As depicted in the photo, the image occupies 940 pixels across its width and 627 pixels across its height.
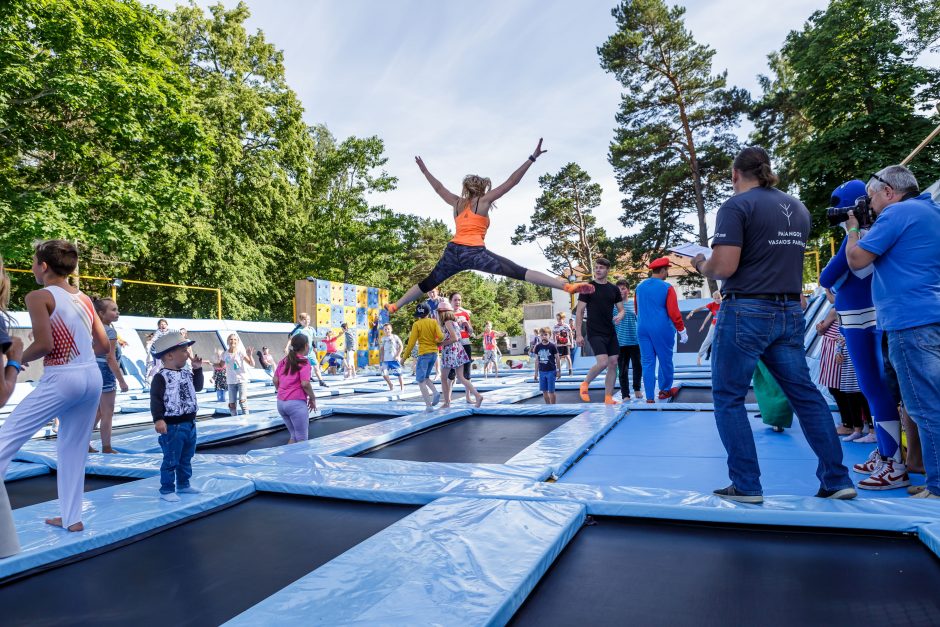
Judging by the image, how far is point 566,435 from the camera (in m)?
4.05

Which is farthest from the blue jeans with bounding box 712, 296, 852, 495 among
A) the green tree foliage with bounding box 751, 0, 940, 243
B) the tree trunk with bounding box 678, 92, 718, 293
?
the tree trunk with bounding box 678, 92, 718, 293

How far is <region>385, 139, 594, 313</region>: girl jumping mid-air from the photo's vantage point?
393 centimetres

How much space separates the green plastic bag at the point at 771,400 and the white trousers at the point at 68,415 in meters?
3.88

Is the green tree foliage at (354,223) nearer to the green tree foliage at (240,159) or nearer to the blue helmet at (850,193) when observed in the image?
the green tree foliage at (240,159)

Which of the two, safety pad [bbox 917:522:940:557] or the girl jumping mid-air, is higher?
Answer: the girl jumping mid-air

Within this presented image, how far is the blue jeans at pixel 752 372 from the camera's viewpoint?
2227mm

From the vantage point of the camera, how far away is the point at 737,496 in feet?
7.58

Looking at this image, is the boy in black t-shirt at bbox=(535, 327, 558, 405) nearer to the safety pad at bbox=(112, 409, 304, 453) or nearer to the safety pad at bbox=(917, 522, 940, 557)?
the safety pad at bbox=(112, 409, 304, 453)

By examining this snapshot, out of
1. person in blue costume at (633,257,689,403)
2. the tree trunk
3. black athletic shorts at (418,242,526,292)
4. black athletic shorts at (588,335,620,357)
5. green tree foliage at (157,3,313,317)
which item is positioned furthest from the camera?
the tree trunk

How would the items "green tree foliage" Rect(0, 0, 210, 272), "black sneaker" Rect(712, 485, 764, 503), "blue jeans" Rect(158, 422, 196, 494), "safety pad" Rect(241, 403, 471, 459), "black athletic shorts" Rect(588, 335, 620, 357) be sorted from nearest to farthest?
"black sneaker" Rect(712, 485, 764, 503)
"blue jeans" Rect(158, 422, 196, 494)
"safety pad" Rect(241, 403, 471, 459)
"black athletic shorts" Rect(588, 335, 620, 357)
"green tree foliage" Rect(0, 0, 210, 272)

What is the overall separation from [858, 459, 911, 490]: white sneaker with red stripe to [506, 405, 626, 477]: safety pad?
4.85 feet

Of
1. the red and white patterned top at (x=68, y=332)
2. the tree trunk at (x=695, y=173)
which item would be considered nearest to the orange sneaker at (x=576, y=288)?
the red and white patterned top at (x=68, y=332)

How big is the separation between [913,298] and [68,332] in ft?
11.7

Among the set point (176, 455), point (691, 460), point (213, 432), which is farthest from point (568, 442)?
point (213, 432)
